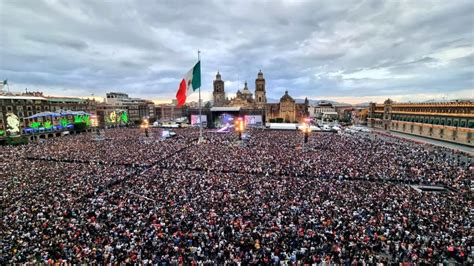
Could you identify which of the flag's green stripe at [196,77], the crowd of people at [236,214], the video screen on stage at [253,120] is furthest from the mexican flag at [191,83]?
the video screen on stage at [253,120]

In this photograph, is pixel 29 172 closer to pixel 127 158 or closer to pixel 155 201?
pixel 127 158

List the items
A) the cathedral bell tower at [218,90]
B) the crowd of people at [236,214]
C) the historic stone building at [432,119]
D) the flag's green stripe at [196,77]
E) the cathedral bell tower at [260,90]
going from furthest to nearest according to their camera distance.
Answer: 1. the cathedral bell tower at [218,90]
2. the cathedral bell tower at [260,90]
3. the historic stone building at [432,119]
4. the flag's green stripe at [196,77]
5. the crowd of people at [236,214]

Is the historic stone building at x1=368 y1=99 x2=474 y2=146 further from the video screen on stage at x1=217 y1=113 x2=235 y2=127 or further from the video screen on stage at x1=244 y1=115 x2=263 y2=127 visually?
the video screen on stage at x1=217 y1=113 x2=235 y2=127

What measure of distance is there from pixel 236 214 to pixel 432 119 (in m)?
57.6

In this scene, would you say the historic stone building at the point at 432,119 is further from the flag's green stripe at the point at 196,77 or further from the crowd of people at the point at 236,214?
the flag's green stripe at the point at 196,77

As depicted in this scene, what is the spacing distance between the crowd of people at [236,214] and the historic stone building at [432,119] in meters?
28.8

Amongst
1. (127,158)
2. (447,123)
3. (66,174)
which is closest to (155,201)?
(66,174)

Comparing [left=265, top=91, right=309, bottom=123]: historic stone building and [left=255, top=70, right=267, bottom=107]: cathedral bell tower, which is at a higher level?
[left=255, top=70, right=267, bottom=107]: cathedral bell tower

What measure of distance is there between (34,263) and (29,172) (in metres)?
15.1

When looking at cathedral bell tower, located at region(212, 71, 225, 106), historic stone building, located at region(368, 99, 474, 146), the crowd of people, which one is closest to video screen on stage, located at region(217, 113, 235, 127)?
cathedral bell tower, located at region(212, 71, 225, 106)

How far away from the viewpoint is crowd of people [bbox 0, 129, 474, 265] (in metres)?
9.67

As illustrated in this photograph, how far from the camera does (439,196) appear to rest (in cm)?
1458

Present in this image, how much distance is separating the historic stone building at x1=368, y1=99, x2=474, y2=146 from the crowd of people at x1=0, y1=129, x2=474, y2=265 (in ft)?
94.4

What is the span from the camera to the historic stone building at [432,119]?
4049 centimetres
